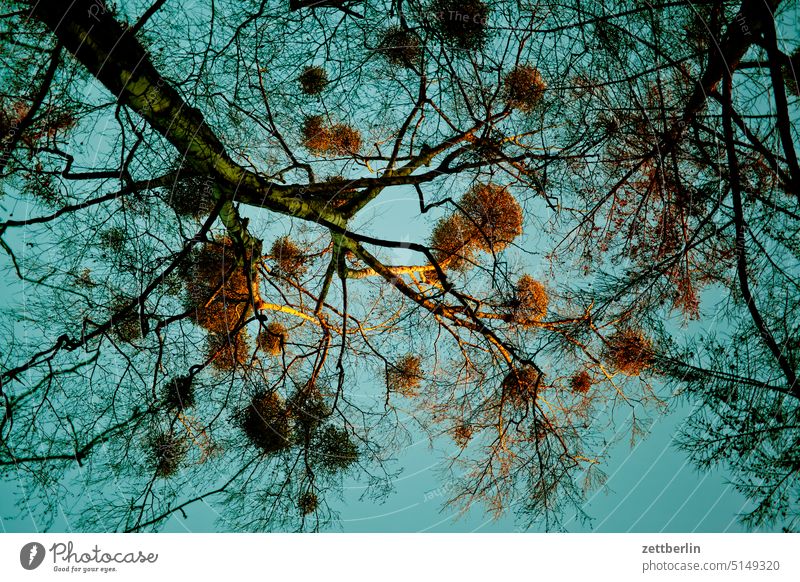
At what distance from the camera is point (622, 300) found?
145 cm

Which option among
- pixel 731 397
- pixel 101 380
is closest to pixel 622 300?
pixel 731 397

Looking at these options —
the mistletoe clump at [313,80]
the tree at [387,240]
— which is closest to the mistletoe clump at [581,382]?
the tree at [387,240]

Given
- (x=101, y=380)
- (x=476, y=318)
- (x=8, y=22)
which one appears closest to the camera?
(x=8, y=22)

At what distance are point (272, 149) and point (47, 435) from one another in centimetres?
112

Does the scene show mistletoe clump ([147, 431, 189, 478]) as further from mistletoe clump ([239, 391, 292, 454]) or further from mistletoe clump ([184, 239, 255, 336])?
mistletoe clump ([184, 239, 255, 336])

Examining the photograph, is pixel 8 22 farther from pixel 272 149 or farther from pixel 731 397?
pixel 731 397

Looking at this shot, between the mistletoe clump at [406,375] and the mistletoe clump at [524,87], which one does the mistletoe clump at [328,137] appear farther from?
the mistletoe clump at [406,375]

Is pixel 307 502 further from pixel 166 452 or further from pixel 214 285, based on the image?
pixel 214 285

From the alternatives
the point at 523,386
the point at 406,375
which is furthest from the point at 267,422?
the point at 523,386
